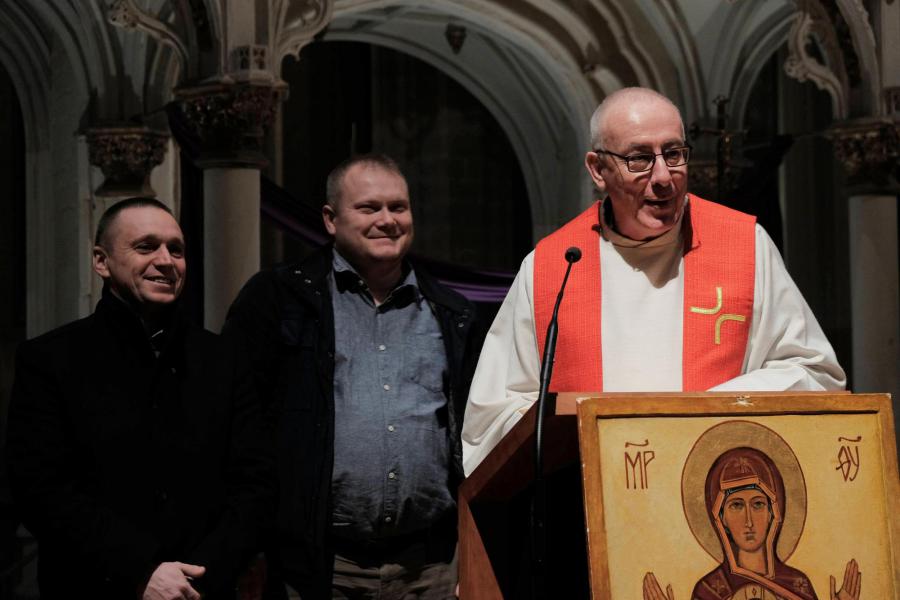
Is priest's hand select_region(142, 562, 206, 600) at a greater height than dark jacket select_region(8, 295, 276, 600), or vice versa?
dark jacket select_region(8, 295, 276, 600)

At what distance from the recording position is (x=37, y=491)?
9.87 feet

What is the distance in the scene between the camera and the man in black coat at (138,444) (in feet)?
9.87

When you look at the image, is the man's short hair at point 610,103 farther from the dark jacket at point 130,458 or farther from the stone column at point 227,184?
the stone column at point 227,184

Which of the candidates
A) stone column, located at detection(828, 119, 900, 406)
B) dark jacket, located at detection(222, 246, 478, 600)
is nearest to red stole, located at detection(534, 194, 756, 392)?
dark jacket, located at detection(222, 246, 478, 600)

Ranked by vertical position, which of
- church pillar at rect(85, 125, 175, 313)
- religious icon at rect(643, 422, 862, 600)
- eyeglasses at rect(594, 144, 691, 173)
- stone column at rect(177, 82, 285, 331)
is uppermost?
church pillar at rect(85, 125, 175, 313)

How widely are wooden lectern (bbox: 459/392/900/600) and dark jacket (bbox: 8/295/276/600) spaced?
96 centimetres

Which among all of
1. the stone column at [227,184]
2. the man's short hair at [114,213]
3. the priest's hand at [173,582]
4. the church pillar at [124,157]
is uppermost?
the church pillar at [124,157]

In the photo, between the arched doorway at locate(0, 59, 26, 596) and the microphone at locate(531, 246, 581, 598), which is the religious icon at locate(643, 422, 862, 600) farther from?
the arched doorway at locate(0, 59, 26, 596)

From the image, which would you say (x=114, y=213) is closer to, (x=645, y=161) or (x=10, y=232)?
(x=645, y=161)

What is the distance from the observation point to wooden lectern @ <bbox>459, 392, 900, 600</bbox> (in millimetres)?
2348

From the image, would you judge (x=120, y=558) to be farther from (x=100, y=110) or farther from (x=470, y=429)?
(x=100, y=110)

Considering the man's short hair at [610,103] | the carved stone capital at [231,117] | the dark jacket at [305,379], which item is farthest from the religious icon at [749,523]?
the carved stone capital at [231,117]

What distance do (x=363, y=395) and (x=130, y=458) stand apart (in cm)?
65

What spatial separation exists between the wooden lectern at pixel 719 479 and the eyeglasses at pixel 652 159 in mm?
693
